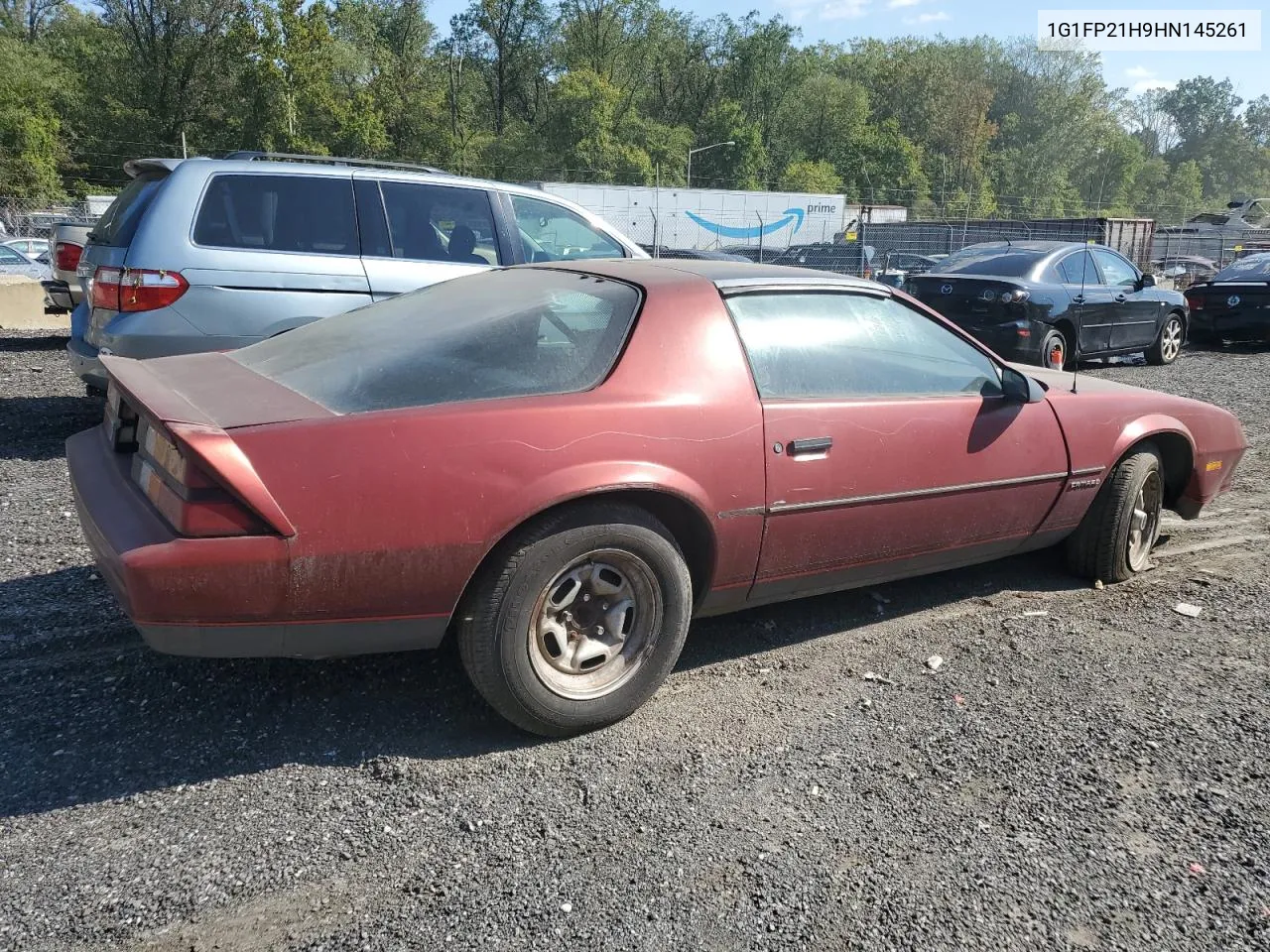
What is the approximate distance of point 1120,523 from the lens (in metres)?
4.50

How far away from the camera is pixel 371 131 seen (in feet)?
182

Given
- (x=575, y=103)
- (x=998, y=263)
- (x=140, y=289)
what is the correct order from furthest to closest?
(x=575, y=103) < (x=998, y=263) < (x=140, y=289)

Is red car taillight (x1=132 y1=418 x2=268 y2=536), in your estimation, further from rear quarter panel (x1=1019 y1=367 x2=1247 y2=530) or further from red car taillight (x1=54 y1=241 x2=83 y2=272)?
red car taillight (x1=54 y1=241 x2=83 y2=272)

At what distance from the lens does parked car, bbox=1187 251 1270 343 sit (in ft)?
47.4

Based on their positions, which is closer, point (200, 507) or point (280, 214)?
point (200, 507)

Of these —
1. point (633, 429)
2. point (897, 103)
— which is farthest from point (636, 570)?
point (897, 103)

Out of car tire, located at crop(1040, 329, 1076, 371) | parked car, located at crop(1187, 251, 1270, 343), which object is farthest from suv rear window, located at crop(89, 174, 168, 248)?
parked car, located at crop(1187, 251, 1270, 343)

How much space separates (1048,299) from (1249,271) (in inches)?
262

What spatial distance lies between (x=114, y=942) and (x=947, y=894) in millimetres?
1922

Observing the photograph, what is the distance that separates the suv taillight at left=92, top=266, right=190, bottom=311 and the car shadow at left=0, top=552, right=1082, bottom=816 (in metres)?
2.08

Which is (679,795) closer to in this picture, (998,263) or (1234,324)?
(998,263)

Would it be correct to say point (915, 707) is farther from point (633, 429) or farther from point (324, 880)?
point (324, 880)

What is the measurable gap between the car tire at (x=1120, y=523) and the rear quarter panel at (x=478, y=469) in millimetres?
2071

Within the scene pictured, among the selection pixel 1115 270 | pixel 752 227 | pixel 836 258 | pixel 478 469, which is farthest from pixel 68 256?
pixel 752 227
